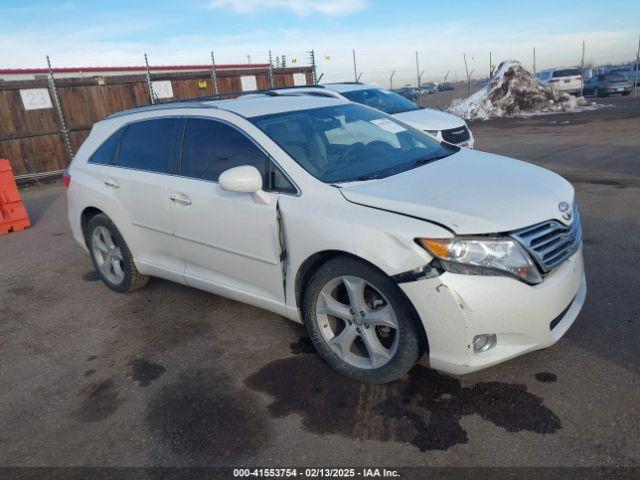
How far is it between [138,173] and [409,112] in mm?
6305

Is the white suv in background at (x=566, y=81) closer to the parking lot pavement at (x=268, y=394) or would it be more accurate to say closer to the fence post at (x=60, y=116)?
the fence post at (x=60, y=116)

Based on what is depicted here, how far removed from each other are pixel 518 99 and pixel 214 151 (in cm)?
2045

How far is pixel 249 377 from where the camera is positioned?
3.25 meters

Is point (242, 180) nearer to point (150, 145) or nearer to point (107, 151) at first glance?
point (150, 145)

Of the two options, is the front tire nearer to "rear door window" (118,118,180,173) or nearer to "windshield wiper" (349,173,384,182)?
"windshield wiper" (349,173,384,182)

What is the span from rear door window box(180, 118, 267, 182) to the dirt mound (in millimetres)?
19556

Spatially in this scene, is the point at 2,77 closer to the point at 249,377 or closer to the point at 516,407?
the point at 249,377

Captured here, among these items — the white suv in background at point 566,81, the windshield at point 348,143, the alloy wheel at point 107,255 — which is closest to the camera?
the windshield at point 348,143

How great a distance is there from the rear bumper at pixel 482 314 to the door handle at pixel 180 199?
1.87 metres

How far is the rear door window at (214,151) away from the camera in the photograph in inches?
136

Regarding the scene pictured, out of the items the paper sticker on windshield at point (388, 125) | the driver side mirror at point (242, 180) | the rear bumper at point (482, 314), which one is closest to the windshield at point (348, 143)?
the paper sticker on windshield at point (388, 125)

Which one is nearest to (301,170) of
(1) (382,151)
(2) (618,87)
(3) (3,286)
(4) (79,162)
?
(1) (382,151)

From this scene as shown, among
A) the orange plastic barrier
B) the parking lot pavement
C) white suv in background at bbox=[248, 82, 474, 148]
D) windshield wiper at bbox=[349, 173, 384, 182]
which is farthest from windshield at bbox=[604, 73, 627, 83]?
windshield wiper at bbox=[349, 173, 384, 182]

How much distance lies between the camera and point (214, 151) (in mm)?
3689
